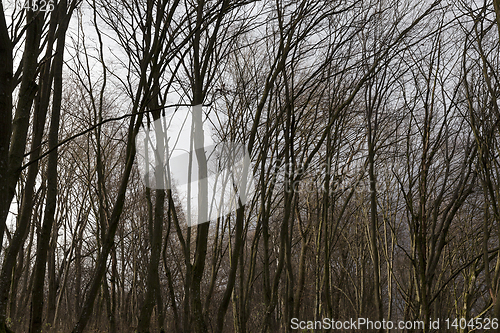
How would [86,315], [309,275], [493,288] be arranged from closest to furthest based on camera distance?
[86,315], [493,288], [309,275]

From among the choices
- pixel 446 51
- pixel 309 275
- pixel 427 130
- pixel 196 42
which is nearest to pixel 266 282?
pixel 427 130

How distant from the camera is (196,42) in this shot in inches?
110

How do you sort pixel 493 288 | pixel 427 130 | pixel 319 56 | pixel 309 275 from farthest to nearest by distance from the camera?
pixel 309 275 < pixel 319 56 < pixel 427 130 < pixel 493 288

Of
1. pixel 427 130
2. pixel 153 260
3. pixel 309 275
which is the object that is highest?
pixel 427 130

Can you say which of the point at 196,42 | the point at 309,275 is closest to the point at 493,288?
the point at 196,42

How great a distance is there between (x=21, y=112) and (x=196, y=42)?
5.47 ft

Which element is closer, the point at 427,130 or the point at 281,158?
the point at 427,130

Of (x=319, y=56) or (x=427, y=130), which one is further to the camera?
(x=319, y=56)

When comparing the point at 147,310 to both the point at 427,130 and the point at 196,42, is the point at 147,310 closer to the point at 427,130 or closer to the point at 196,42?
the point at 196,42

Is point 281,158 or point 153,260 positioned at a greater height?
point 281,158

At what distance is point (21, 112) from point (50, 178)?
1.63ft

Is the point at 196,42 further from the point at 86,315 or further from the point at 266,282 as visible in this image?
the point at 266,282

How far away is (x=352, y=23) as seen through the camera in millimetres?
2941

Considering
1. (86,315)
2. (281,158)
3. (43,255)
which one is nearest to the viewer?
(86,315)
